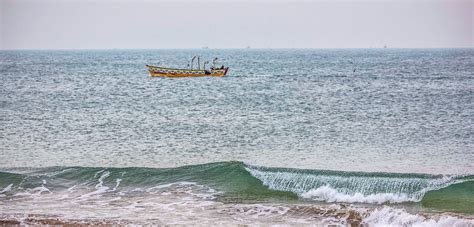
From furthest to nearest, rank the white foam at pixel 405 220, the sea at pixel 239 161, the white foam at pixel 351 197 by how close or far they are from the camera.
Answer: the white foam at pixel 351 197 < the sea at pixel 239 161 < the white foam at pixel 405 220

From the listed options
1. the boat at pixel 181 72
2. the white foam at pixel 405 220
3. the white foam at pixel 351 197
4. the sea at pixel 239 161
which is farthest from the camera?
the boat at pixel 181 72

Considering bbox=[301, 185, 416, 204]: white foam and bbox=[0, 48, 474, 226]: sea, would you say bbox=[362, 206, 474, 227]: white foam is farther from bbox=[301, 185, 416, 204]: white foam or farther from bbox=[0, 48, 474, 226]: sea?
bbox=[301, 185, 416, 204]: white foam

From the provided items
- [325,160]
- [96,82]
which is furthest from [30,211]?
[96,82]

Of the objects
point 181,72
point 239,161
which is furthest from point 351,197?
point 181,72

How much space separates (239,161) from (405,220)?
992cm

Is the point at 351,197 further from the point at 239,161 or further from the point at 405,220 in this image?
the point at 239,161

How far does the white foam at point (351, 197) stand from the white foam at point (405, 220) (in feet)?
7.33

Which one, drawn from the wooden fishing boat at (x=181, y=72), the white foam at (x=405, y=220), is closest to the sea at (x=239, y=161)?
the white foam at (x=405, y=220)

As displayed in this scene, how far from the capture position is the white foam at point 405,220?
18.2m

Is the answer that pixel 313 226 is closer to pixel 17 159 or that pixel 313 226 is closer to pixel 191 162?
pixel 191 162

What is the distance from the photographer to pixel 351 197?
22.0m

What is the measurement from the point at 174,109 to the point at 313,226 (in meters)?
27.9

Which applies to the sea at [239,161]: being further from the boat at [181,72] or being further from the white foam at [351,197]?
the boat at [181,72]

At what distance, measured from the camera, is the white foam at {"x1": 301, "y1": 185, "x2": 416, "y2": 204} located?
21.7m
